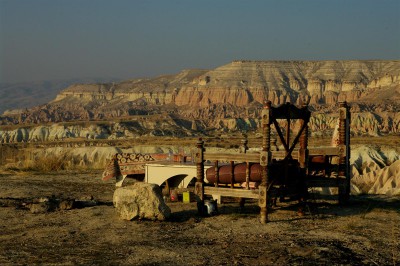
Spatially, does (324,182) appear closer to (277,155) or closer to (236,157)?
(277,155)

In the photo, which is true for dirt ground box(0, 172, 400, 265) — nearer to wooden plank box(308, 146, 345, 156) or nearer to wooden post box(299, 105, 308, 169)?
wooden post box(299, 105, 308, 169)

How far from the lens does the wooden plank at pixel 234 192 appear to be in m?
14.9

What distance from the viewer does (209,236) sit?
42.1ft

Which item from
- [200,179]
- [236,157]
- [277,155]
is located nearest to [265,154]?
[236,157]

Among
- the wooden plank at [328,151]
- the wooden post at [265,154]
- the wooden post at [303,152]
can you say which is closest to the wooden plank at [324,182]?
the wooden post at [303,152]

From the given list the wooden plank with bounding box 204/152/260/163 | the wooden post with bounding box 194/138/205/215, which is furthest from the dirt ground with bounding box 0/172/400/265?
the wooden plank with bounding box 204/152/260/163

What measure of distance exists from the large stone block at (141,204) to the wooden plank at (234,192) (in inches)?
71.2

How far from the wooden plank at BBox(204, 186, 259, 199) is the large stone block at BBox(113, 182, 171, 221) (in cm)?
181

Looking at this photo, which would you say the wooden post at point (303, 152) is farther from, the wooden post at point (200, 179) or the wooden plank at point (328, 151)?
the wooden post at point (200, 179)

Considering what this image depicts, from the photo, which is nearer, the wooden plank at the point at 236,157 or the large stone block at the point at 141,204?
the large stone block at the point at 141,204

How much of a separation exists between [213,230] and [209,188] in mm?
2804

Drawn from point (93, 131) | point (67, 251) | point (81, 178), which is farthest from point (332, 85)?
point (67, 251)

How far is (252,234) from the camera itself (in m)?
12.9

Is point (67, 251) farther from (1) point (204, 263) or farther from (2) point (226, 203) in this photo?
(2) point (226, 203)
